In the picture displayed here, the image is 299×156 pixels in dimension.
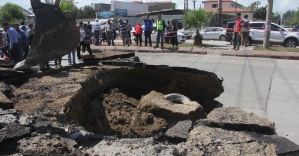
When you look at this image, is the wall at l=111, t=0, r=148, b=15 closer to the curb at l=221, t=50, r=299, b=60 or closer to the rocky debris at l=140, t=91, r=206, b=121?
the curb at l=221, t=50, r=299, b=60

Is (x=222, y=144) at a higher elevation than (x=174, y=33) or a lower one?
lower

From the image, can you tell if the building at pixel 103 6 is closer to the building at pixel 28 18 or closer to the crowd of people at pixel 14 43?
the building at pixel 28 18

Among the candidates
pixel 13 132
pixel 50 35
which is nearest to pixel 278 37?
pixel 50 35

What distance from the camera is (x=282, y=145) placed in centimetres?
326

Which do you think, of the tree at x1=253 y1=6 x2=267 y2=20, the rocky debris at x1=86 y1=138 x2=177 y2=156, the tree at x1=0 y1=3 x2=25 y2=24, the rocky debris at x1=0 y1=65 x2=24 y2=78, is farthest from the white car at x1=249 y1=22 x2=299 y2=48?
the tree at x1=253 y1=6 x2=267 y2=20

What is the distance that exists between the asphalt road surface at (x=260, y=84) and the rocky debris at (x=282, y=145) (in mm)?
2087

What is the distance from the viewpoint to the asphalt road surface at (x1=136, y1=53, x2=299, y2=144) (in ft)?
21.7

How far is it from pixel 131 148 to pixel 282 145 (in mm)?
1533

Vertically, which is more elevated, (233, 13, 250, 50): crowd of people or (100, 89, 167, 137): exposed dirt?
(233, 13, 250, 50): crowd of people

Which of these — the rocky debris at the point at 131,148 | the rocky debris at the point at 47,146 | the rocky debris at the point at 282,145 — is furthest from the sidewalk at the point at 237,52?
the rocky debris at the point at 47,146

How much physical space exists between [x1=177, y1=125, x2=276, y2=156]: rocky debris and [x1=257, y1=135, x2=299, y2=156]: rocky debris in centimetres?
7

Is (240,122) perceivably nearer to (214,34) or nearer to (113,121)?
(113,121)

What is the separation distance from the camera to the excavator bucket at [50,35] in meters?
5.90

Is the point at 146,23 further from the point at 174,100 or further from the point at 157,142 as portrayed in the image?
the point at 157,142
